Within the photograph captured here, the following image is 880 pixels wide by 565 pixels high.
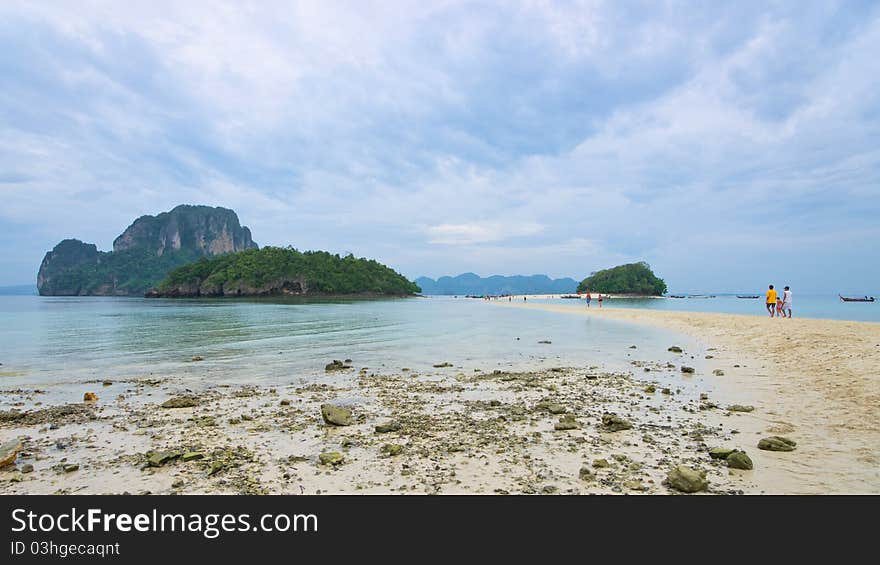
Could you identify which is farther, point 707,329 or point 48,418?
point 707,329

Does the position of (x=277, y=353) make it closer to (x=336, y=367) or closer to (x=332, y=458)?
(x=336, y=367)

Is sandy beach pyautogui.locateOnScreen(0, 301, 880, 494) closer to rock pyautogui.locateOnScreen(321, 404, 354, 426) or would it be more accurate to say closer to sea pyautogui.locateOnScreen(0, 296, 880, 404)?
rock pyautogui.locateOnScreen(321, 404, 354, 426)

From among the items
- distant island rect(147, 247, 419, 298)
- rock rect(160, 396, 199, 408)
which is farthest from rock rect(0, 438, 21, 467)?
distant island rect(147, 247, 419, 298)

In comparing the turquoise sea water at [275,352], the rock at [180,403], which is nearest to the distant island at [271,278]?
the turquoise sea water at [275,352]

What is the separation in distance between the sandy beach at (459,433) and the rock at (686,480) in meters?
0.09

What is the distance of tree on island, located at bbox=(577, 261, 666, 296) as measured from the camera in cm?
17425

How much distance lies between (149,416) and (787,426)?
42.7 ft

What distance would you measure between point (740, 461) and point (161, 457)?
8512 millimetres

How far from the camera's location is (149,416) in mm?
9516

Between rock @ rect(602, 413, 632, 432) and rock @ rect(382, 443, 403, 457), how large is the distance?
13.1 ft

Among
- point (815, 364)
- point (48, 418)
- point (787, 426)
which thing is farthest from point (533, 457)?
point (815, 364)

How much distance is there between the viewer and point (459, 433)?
8.02 m
